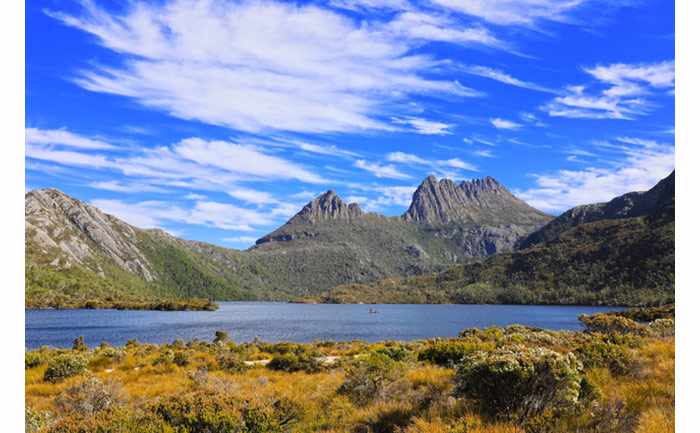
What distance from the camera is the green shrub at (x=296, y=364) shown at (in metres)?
20.7

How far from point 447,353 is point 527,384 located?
936 cm

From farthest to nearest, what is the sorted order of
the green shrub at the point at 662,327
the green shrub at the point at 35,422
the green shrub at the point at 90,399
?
the green shrub at the point at 662,327, the green shrub at the point at 90,399, the green shrub at the point at 35,422

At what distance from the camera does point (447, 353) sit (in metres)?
16.1

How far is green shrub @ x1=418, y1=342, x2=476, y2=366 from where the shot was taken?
15.2m

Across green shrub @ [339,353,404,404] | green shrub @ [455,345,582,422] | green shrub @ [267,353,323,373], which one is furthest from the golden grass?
green shrub @ [267,353,323,373]

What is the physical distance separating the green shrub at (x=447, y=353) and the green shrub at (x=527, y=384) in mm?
7872

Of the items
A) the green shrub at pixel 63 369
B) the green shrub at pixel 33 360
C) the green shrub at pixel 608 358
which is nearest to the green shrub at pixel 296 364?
the green shrub at pixel 63 369

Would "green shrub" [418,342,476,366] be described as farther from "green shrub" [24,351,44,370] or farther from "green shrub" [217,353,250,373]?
"green shrub" [24,351,44,370]

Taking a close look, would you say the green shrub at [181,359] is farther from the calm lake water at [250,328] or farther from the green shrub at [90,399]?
the calm lake water at [250,328]

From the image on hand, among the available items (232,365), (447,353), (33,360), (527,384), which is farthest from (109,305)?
(527,384)

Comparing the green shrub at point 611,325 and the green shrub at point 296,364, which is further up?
the green shrub at point 296,364

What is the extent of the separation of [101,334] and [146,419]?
236 ft

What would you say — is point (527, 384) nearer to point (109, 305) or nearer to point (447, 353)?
point (447, 353)

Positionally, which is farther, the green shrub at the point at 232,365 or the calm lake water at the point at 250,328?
the calm lake water at the point at 250,328
